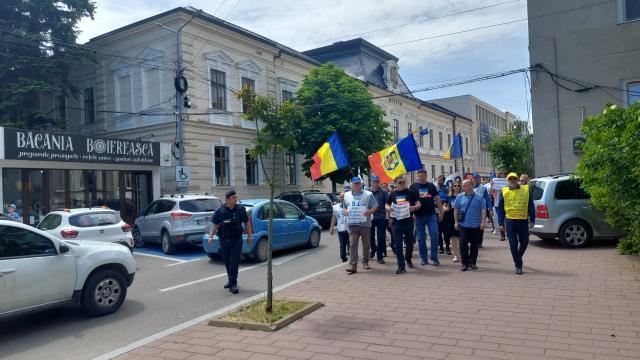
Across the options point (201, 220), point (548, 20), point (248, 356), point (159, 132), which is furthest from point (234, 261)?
point (159, 132)

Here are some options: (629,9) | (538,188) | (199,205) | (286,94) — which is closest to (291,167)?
(286,94)

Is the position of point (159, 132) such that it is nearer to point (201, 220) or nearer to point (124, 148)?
point (124, 148)

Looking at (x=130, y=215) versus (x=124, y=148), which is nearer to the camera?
(x=124, y=148)

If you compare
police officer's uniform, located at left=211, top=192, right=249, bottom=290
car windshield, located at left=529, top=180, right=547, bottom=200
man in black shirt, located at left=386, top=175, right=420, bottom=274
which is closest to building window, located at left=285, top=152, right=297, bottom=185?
car windshield, located at left=529, top=180, right=547, bottom=200

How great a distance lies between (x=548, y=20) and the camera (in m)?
18.4

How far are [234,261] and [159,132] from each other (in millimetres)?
17355

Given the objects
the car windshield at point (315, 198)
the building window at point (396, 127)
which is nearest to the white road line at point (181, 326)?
the car windshield at point (315, 198)

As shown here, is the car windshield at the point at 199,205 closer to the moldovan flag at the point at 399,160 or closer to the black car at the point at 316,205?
the black car at the point at 316,205

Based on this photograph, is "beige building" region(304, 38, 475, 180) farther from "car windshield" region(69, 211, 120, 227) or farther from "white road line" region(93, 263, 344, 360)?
"white road line" region(93, 263, 344, 360)

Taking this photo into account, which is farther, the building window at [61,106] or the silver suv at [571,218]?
the building window at [61,106]

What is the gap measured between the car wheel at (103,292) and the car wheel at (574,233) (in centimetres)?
926

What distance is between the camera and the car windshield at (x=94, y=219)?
11500mm

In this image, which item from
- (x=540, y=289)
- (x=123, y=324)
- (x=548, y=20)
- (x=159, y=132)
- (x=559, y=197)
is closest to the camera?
(x=123, y=324)

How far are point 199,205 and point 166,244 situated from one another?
55.1 inches
